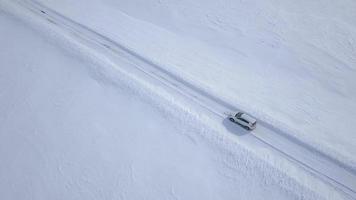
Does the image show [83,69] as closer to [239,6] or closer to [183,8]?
[183,8]

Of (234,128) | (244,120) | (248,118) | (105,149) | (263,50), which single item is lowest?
(105,149)

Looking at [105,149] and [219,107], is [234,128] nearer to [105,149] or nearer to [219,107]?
[219,107]

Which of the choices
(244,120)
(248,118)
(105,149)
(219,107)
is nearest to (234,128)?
(244,120)

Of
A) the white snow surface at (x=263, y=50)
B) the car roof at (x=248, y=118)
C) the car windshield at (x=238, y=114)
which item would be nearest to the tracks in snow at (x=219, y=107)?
the white snow surface at (x=263, y=50)

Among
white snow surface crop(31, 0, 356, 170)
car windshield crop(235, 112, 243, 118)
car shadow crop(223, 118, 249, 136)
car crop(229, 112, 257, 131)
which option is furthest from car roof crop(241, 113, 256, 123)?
white snow surface crop(31, 0, 356, 170)

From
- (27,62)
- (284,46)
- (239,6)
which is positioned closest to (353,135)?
(284,46)

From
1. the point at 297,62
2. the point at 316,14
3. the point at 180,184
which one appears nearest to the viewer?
the point at 180,184

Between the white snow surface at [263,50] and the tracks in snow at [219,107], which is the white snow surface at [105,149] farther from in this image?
the white snow surface at [263,50]
